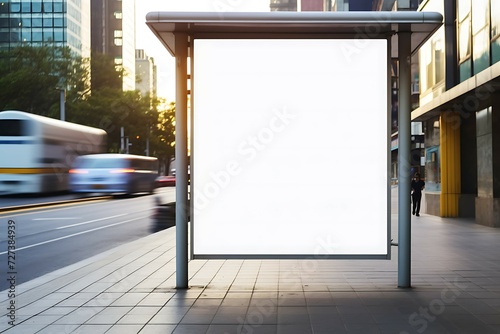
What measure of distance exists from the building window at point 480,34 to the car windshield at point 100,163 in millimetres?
22221

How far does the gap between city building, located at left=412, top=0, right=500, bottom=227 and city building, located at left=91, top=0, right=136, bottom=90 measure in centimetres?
8481

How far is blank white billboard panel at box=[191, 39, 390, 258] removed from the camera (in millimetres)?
6957

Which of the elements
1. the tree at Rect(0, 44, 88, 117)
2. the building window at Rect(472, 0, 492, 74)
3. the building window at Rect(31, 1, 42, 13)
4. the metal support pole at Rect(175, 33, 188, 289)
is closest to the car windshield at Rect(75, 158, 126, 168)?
the tree at Rect(0, 44, 88, 117)

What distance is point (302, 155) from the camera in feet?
22.9

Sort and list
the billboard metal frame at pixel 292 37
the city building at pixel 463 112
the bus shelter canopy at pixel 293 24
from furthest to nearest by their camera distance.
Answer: the city building at pixel 463 112 < the billboard metal frame at pixel 292 37 < the bus shelter canopy at pixel 293 24

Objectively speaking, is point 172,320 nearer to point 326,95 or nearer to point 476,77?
point 326,95

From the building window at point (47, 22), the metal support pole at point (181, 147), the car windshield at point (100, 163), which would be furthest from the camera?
the building window at point (47, 22)

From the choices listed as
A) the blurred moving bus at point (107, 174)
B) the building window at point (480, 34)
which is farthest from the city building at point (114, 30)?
the building window at point (480, 34)

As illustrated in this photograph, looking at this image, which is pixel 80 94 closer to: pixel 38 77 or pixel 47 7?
pixel 38 77

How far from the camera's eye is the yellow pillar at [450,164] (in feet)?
66.1

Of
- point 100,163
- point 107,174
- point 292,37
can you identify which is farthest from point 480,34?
point 107,174

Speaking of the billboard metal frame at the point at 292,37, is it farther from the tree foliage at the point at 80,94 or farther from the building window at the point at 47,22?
the building window at the point at 47,22

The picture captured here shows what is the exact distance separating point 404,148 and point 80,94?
152 feet

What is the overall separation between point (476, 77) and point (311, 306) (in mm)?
10290
